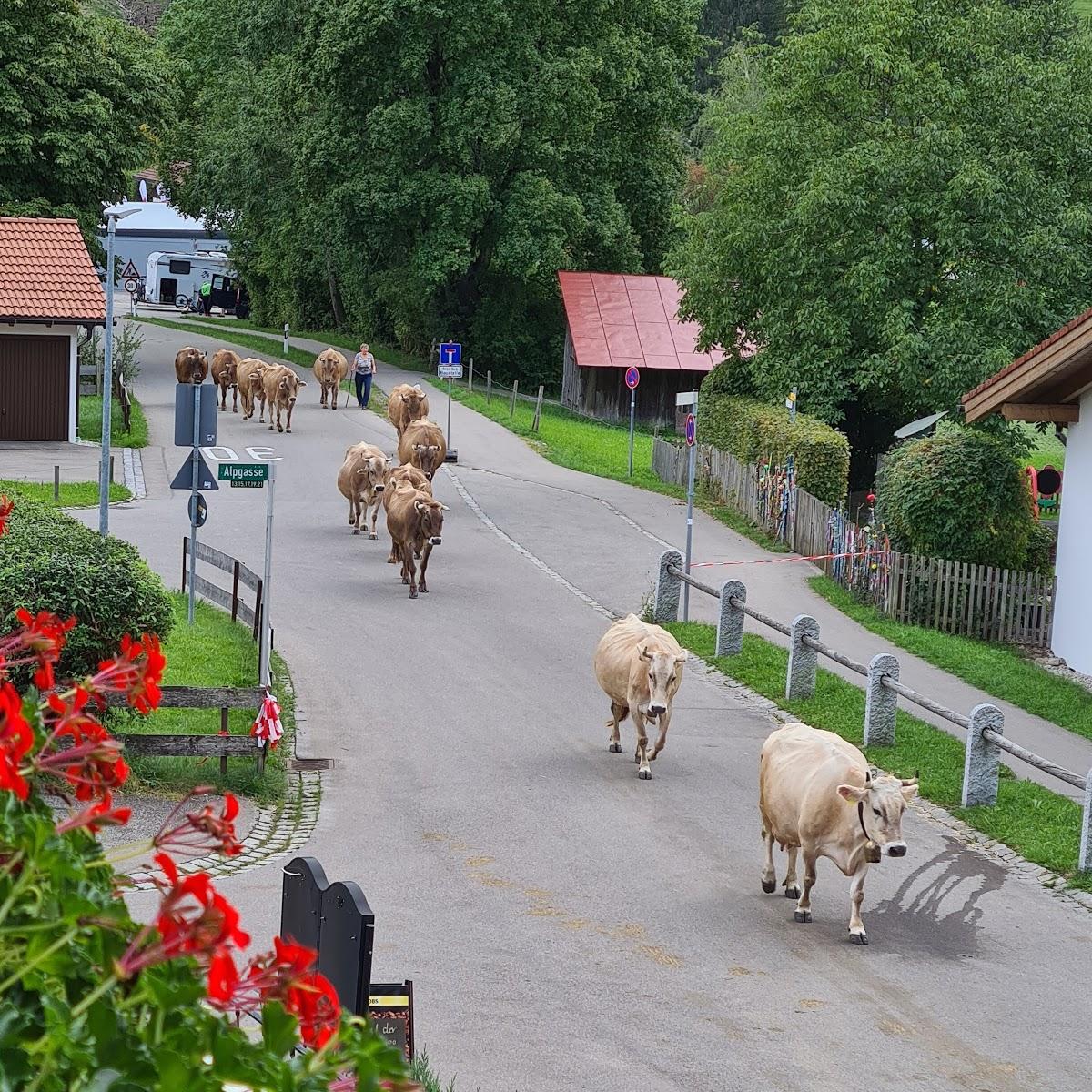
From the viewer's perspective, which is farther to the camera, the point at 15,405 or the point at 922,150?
the point at 15,405

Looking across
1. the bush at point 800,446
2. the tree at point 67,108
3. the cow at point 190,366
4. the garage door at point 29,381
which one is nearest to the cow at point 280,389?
the cow at point 190,366

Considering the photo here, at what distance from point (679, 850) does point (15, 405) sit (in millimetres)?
26483

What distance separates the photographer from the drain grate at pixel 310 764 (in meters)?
16.3

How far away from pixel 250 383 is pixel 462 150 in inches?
476

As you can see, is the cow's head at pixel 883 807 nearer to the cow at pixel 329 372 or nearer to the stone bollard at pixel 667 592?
the stone bollard at pixel 667 592

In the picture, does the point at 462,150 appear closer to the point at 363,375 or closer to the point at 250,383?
the point at 363,375

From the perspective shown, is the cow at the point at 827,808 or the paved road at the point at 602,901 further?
the cow at the point at 827,808

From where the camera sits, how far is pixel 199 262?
271 feet

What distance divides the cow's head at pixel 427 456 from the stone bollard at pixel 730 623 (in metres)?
10.7

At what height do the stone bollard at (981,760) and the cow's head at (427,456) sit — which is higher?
the cow's head at (427,456)

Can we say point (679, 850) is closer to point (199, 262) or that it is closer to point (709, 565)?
point (709, 565)

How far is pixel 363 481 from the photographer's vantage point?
29094 millimetres

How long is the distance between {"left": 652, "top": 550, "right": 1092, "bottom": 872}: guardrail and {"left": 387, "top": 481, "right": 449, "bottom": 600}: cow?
3.39 metres

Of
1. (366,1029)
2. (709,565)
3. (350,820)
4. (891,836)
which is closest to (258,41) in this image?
(709,565)
